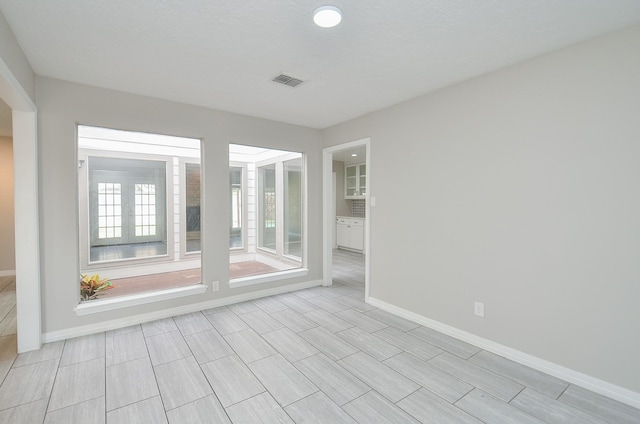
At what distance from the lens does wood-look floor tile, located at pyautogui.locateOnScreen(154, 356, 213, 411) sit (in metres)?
1.97

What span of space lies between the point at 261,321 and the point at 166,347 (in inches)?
38.3

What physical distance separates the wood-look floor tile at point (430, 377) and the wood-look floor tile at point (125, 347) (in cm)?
221

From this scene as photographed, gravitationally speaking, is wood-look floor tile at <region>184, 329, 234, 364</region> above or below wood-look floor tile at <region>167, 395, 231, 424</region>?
above

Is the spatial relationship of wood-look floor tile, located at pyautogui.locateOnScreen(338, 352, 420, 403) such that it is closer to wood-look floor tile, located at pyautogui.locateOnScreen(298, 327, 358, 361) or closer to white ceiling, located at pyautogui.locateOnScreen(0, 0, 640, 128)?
wood-look floor tile, located at pyautogui.locateOnScreen(298, 327, 358, 361)

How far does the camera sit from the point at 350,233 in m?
7.86

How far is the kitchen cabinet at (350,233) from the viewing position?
295 inches

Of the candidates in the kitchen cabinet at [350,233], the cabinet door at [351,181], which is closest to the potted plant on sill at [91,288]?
the kitchen cabinet at [350,233]

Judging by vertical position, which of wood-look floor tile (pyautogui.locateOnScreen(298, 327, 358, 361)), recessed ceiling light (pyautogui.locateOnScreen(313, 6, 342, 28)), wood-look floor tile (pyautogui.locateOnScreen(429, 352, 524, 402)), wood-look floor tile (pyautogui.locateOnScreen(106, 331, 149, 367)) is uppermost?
recessed ceiling light (pyautogui.locateOnScreen(313, 6, 342, 28))

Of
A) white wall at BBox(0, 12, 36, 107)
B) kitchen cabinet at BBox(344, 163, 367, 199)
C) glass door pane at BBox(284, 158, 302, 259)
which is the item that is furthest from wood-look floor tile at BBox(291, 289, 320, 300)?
kitchen cabinet at BBox(344, 163, 367, 199)

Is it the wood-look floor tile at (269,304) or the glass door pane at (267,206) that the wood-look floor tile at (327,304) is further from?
the glass door pane at (267,206)

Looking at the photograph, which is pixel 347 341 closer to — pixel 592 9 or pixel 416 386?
pixel 416 386

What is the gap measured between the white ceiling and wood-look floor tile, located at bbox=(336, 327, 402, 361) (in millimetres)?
2545

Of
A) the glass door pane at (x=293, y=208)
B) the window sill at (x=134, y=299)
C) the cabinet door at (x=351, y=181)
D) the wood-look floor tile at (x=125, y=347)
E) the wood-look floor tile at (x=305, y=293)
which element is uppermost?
the cabinet door at (x=351, y=181)

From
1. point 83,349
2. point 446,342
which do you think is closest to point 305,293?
point 446,342
